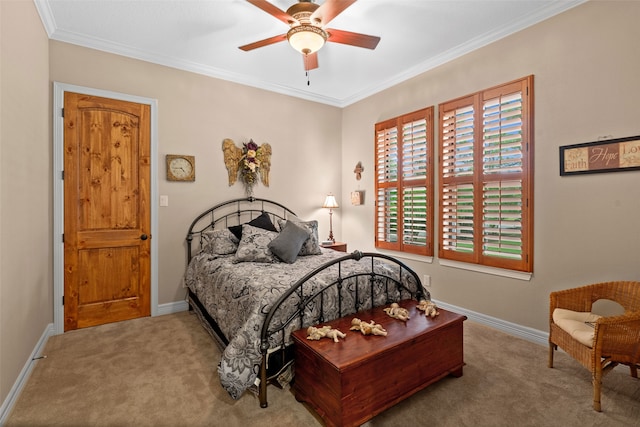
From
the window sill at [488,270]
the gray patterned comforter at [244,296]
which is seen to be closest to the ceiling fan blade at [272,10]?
the gray patterned comforter at [244,296]

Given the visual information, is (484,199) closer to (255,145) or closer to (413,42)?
(413,42)

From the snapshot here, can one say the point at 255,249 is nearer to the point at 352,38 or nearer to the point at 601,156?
the point at 352,38

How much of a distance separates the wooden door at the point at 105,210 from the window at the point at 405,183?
3.01 metres

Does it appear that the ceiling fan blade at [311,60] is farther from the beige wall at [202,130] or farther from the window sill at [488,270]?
the window sill at [488,270]

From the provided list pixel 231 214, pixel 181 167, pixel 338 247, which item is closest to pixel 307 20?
pixel 181 167

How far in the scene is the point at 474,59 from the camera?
11.1 feet

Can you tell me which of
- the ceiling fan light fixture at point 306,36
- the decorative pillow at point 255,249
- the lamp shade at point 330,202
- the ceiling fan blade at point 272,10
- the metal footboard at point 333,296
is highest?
the ceiling fan blade at point 272,10

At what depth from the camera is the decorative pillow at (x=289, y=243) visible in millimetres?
3135

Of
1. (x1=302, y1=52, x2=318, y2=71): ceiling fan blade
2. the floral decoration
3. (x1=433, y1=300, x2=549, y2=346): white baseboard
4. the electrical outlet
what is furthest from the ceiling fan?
(x1=433, y1=300, x2=549, y2=346): white baseboard

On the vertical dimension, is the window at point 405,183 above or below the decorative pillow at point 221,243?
above

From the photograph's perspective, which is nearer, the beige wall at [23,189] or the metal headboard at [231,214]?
the beige wall at [23,189]

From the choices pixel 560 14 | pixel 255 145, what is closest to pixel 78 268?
pixel 255 145

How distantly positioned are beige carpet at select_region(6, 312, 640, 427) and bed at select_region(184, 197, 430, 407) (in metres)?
0.22

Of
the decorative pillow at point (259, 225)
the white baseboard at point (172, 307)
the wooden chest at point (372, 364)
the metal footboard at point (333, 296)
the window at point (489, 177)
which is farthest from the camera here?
the decorative pillow at point (259, 225)
